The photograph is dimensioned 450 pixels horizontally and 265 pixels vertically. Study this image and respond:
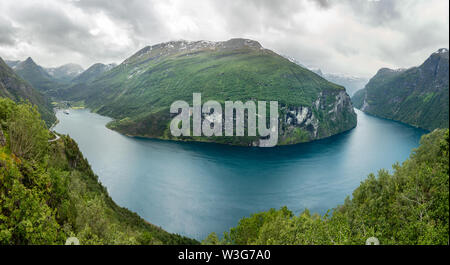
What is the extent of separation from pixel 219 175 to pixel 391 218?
54836 millimetres

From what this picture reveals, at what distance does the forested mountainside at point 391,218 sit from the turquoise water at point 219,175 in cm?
2174

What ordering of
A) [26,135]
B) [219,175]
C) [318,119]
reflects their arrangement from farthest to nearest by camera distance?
1. [318,119]
2. [219,175]
3. [26,135]

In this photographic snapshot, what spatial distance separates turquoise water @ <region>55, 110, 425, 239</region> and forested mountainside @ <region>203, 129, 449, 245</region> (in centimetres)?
2174

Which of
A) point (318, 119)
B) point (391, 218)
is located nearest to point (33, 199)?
point (391, 218)

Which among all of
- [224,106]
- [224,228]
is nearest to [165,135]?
[224,106]

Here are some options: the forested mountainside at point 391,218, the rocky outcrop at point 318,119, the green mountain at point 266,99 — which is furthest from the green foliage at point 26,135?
the rocky outcrop at point 318,119

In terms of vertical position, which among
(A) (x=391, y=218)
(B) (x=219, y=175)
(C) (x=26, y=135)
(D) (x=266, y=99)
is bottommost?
(B) (x=219, y=175)

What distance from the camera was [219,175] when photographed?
239 feet

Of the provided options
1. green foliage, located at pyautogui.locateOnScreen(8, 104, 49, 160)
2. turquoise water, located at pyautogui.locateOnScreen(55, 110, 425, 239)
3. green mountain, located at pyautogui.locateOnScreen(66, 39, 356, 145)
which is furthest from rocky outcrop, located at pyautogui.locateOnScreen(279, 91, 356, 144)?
green foliage, located at pyautogui.locateOnScreen(8, 104, 49, 160)

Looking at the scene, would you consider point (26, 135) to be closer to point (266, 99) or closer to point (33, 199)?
point (33, 199)
